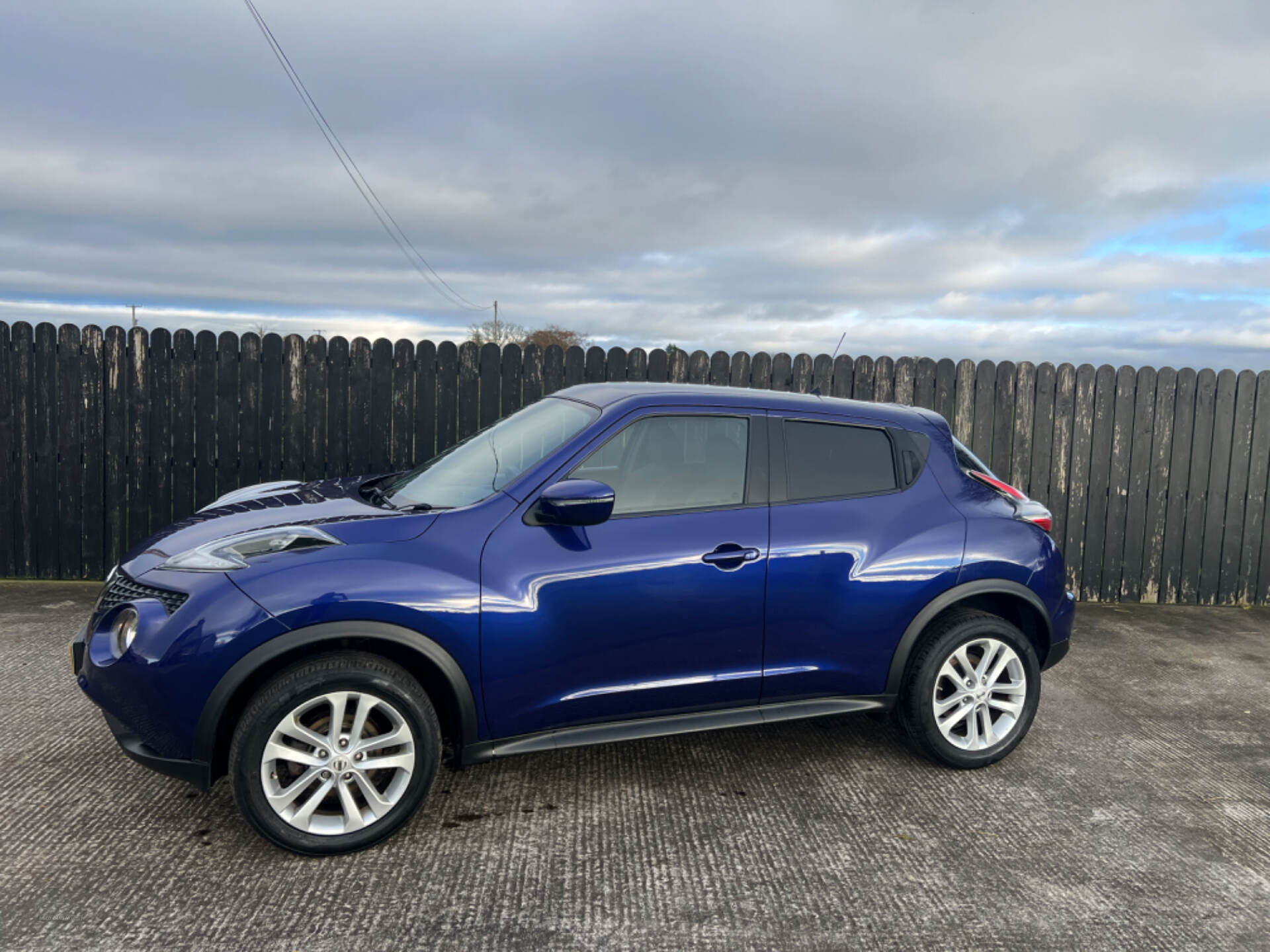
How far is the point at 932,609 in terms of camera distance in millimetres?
3945

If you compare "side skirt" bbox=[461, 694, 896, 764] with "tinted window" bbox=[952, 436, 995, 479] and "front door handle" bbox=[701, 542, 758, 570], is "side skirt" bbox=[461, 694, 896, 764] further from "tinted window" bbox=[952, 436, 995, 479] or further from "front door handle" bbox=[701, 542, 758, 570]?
"tinted window" bbox=[952, 436, 995, 479]

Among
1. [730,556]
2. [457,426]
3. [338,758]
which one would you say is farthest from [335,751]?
[457,426]

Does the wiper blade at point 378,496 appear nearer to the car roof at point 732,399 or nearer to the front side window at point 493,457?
the front side window at point 493,457

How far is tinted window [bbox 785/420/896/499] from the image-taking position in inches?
153

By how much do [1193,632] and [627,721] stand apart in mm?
6051

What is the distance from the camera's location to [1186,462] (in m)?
8.33

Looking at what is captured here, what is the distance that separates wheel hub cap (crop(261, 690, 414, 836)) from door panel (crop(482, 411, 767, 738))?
384 millimetres

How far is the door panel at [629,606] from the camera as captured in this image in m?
3.31

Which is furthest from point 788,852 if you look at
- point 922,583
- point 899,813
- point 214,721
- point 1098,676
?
point 1098,676

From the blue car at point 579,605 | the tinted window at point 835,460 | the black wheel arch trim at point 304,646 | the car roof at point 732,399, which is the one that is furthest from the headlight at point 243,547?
the tinted window at point 835,460

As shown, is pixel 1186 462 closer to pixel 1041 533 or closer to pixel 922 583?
pixel 1041 533

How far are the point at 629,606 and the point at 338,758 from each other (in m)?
1.19

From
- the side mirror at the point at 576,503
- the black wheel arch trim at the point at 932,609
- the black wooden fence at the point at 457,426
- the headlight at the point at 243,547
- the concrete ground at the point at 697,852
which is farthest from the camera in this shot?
the black wooden fence at the point at 457,426

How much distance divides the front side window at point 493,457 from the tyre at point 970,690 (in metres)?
1.91
